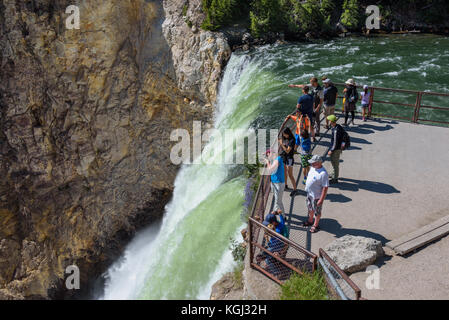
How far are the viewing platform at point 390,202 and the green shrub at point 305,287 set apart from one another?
1.56 ft

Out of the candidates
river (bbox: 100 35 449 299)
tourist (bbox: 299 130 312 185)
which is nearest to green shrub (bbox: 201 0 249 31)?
river (bbox: 100 35 449 299)

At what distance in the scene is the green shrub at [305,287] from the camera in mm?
5440

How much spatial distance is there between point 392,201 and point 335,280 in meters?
2.97

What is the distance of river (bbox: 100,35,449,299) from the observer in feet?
31.7

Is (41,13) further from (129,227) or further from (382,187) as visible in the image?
(382,187)

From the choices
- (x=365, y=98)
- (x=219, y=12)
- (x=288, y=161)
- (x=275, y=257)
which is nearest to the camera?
(x=275, y=257)

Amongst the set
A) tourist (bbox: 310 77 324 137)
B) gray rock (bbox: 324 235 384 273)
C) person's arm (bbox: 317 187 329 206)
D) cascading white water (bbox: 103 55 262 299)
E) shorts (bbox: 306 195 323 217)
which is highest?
tourist (bbox: 310 77 324 137)

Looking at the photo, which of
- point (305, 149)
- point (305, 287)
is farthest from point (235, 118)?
point (305, 287)

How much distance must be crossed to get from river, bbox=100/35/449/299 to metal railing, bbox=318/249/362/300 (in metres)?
2.65

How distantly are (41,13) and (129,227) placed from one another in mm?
12317

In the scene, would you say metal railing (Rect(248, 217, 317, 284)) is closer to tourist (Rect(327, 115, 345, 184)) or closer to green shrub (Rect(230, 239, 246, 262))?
green shrub (Rect(230, 239, 246, 262))

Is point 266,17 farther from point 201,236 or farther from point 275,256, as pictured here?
point 275,256

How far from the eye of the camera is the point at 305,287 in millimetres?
5504

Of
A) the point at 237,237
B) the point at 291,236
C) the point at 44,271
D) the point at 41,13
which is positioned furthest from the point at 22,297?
the point at 291,236
